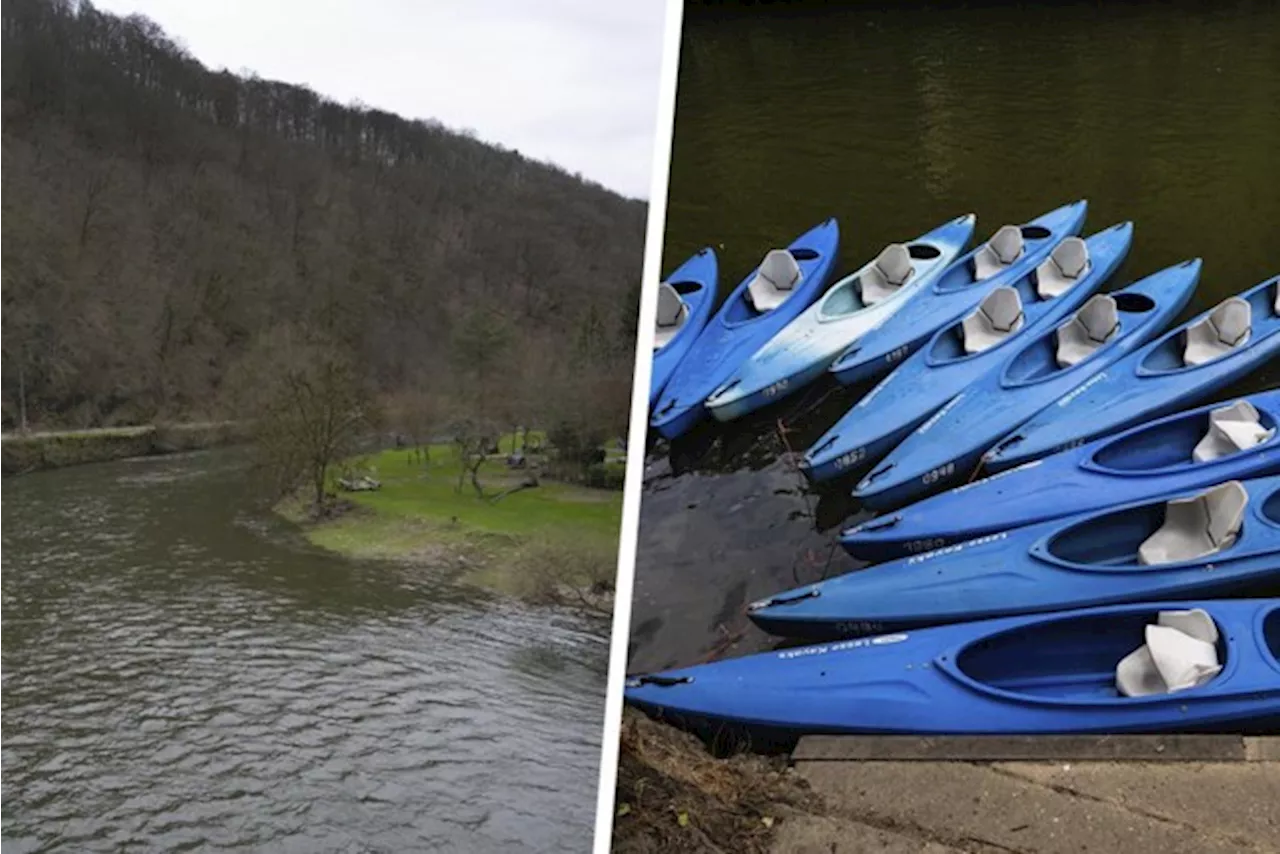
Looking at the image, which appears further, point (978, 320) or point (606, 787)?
point (978, 320)

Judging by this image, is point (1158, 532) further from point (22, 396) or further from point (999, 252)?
point (22, 396)

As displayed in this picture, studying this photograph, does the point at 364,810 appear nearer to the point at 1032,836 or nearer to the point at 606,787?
the point at 606,787

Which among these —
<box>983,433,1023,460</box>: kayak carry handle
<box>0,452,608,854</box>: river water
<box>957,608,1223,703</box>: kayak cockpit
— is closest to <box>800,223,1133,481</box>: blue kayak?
<box>983,433,1023,460</box>: kayak carry handle

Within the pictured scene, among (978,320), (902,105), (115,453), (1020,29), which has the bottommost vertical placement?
(115,453)

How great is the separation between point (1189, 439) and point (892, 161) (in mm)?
2727

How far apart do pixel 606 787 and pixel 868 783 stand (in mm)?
902

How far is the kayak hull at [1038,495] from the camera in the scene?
2.82 m

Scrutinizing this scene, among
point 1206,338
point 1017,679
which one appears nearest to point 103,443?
point 1017,679

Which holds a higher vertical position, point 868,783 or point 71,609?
point 71,609

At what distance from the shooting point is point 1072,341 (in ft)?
11.9

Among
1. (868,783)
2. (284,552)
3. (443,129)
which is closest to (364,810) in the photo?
(284,552)

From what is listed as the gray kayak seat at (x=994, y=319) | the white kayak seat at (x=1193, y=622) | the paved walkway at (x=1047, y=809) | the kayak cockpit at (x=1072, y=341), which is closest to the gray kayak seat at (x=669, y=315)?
the gray kayak seat at (x=994, y=319)

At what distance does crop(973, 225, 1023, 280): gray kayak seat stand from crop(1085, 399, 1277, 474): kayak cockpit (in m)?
1.21

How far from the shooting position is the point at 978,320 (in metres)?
3.75
